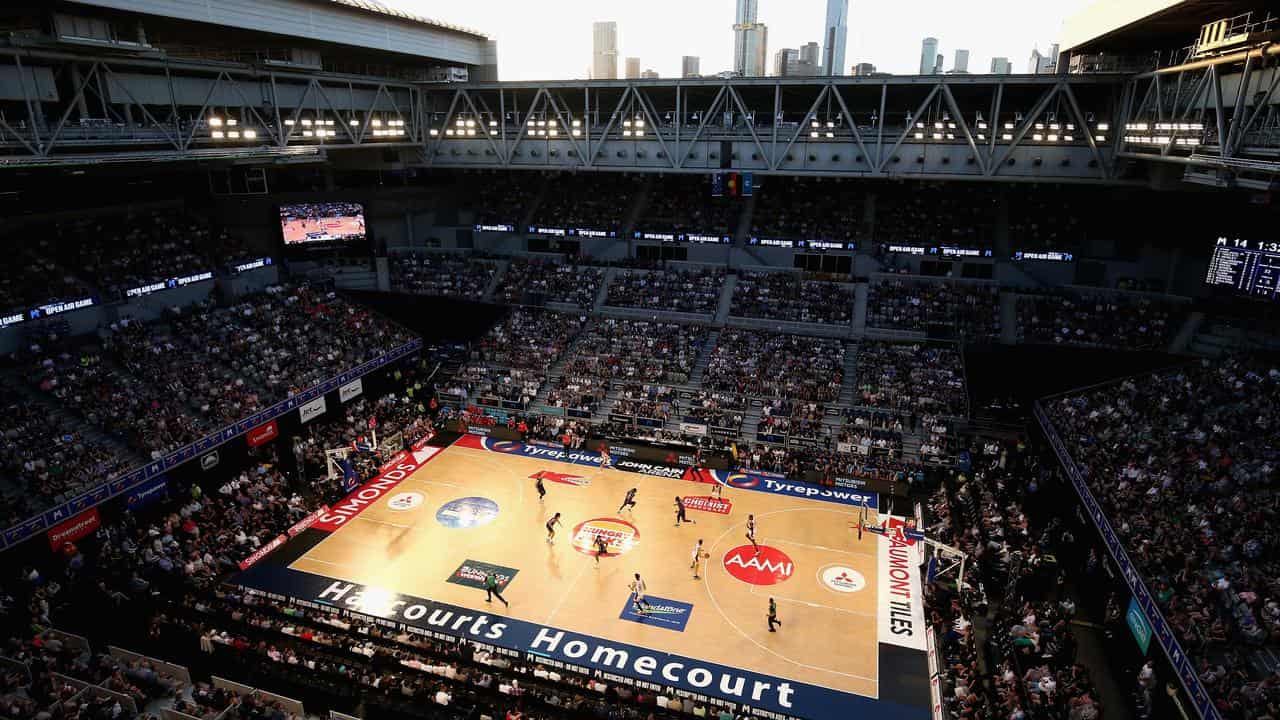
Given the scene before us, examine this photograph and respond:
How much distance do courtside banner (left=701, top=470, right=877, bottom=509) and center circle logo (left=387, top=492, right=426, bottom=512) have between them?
11690mm

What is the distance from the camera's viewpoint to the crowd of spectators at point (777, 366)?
33.5 m

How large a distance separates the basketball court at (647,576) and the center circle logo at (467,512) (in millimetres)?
75

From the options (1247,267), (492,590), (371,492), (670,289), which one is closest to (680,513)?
(492,590)

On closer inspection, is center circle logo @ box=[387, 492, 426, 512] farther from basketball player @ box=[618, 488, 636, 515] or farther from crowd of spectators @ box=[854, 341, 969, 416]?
crowd of spectators @ box=[854, 341, 969, 416]

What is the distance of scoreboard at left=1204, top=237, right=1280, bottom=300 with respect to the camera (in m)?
25.7

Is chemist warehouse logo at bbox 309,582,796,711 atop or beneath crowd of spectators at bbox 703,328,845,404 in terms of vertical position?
beneath

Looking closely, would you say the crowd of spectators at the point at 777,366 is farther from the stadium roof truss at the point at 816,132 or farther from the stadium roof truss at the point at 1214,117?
the stadium roof truss at the point at 1214,117

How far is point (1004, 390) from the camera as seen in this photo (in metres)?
33.6

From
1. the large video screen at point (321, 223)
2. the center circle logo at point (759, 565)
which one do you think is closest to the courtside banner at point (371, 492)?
the center circle logo at point (759, 565)

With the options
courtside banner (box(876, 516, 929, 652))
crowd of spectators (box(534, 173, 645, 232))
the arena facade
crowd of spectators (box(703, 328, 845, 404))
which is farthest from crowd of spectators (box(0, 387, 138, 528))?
crowd of spectators (box(534, 173, 645, 232))

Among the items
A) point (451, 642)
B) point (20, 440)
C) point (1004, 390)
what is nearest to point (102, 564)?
point (20, 440)

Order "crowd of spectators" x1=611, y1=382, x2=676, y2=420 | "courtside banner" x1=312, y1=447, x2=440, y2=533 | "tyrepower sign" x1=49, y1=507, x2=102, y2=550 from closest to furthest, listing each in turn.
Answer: "tyrepower sign" x1=49, y1=507, x2=102, y2=550 → "courtside banner" x1=312, y1=447, x2=440, y2=533 → "crowd of spectators" x1=611, y1=382, x2=676, y2=420

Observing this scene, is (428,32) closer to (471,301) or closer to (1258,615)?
(471,301)

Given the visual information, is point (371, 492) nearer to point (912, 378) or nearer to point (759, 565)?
point (759, 565)
